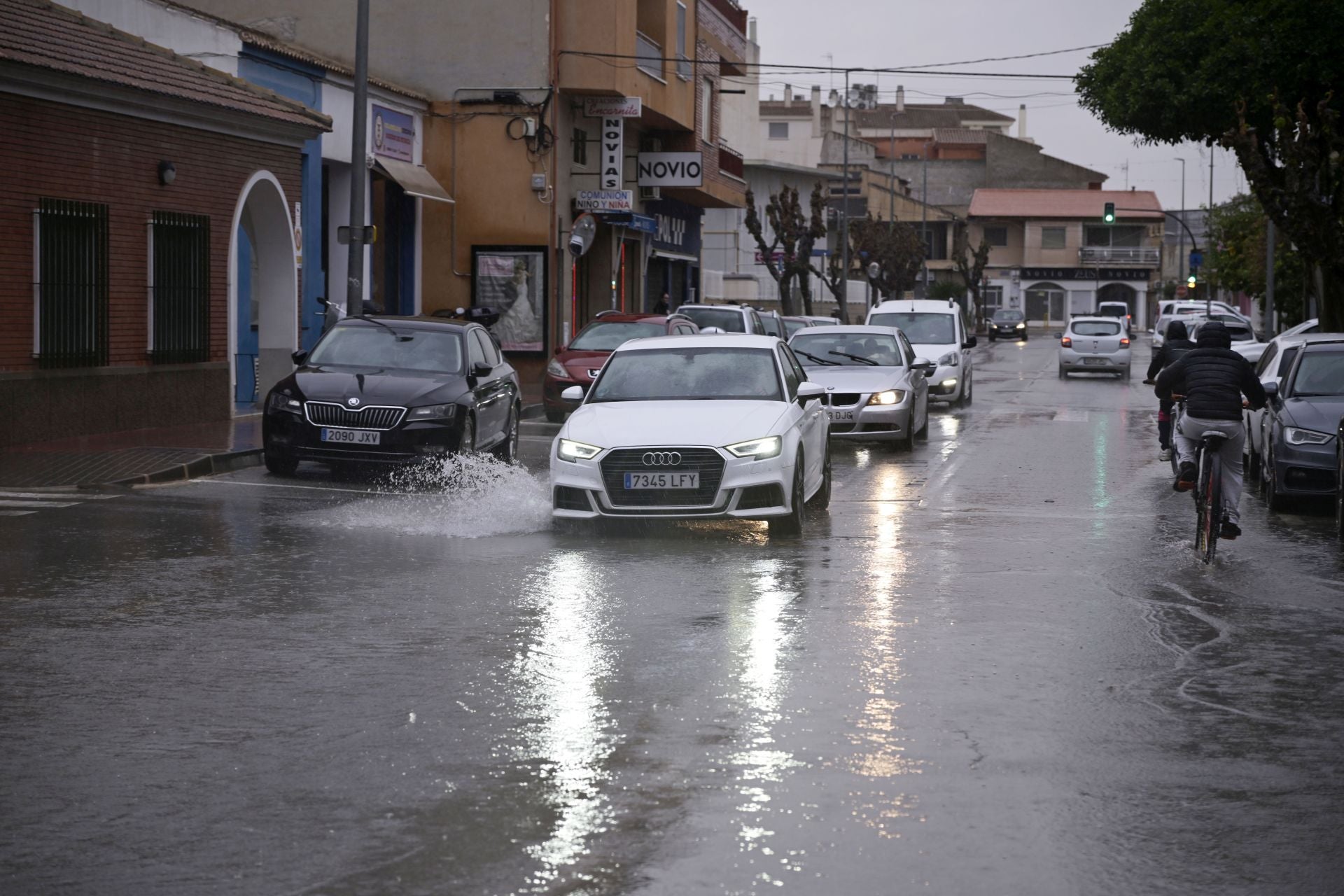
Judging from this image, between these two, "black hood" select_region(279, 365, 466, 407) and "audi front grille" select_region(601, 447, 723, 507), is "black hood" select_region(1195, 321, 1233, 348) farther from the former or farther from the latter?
"black hood" select_region(279, 365, 466, 407)

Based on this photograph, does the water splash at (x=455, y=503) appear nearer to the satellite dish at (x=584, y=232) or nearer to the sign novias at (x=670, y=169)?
the satellite dish at (x=584, y=232)

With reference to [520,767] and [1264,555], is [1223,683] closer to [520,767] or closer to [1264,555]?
[520,767]

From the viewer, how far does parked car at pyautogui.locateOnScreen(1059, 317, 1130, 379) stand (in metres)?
44.5

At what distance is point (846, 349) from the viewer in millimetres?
24047

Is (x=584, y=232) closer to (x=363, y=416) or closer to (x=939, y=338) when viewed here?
(x=939, y=338)

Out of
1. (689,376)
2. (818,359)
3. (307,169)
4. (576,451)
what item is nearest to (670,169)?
(307,169)

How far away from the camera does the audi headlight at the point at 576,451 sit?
12578mm

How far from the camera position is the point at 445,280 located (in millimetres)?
34656

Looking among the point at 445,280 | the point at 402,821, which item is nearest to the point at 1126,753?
the point at 402,821

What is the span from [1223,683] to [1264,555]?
4.80m

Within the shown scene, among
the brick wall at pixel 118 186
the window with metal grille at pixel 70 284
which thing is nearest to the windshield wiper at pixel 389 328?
the window with metal grille at pixel 70 284

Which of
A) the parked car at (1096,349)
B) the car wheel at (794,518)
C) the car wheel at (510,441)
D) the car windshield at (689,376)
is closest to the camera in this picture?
the car wheel at (794,518)

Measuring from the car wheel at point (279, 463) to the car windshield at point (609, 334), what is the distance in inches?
376

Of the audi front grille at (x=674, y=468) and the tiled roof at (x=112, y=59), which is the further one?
the tiled roof at (x=112, y=59)
